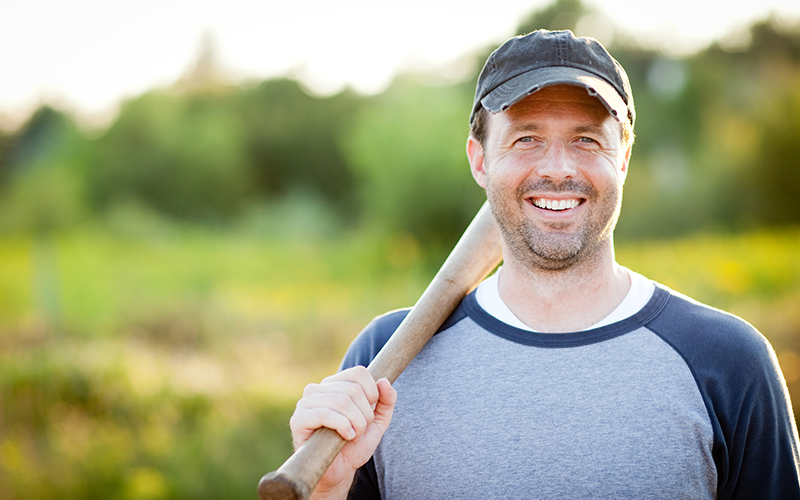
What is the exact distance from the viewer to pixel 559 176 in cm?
169

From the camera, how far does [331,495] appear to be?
155 centimetres

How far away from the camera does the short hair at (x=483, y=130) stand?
1816 mm

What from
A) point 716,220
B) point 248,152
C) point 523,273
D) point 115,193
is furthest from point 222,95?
point 523,273

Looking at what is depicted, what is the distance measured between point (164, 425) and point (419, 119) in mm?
16096

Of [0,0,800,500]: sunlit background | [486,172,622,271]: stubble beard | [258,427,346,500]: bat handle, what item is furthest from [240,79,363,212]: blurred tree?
[258,427,346,500]: bat handle

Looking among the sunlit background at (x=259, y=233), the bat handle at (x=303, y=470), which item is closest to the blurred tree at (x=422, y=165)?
the sunlit background at (x=259, y=233)

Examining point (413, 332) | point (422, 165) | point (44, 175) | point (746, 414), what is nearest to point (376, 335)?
point (413, 332)

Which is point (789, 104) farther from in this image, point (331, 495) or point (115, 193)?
point (115, 193)

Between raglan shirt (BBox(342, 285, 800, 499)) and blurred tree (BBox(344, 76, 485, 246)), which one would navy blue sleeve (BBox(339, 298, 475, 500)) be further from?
blurred tree (BBox(344, 76, 485, 246))

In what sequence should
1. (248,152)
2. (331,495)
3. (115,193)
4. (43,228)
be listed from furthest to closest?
(248,152), (115,193), (43,228), (331,495)

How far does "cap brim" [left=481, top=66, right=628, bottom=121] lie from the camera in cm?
164

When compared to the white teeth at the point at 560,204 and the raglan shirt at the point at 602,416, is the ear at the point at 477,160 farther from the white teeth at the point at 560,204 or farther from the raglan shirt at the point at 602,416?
the raglan shirt at the point at 602,416

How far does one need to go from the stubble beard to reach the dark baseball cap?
239mm

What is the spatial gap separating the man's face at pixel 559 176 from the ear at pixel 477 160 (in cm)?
18
